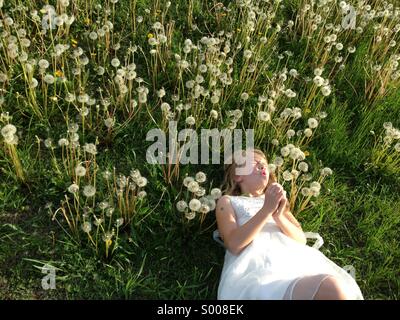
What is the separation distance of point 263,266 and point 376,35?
2.54 meters

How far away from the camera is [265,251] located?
9.34 feet

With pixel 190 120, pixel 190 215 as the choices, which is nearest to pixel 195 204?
pixel 190 215

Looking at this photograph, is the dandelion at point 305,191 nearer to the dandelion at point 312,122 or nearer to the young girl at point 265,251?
the young girl at point 265,251

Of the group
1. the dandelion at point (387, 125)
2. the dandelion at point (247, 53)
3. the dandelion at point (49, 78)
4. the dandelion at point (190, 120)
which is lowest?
the dandelion at point (387, 125)

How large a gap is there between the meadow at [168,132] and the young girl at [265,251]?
166mm

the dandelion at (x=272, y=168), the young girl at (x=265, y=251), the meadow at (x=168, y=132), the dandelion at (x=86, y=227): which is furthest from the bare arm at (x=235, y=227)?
the dandelion at (x=86, y=227)

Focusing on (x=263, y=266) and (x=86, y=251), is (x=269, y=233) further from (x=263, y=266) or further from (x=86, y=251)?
(x=86, y=251)

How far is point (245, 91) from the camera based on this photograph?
3875 mm

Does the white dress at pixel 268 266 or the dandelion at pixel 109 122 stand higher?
the dandelion at pixel 109 122

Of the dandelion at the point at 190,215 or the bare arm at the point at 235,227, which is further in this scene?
the dandelion at the point at 190,215

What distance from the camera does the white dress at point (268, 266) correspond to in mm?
2611

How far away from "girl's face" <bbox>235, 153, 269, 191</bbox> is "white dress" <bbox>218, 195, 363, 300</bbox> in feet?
0.38
